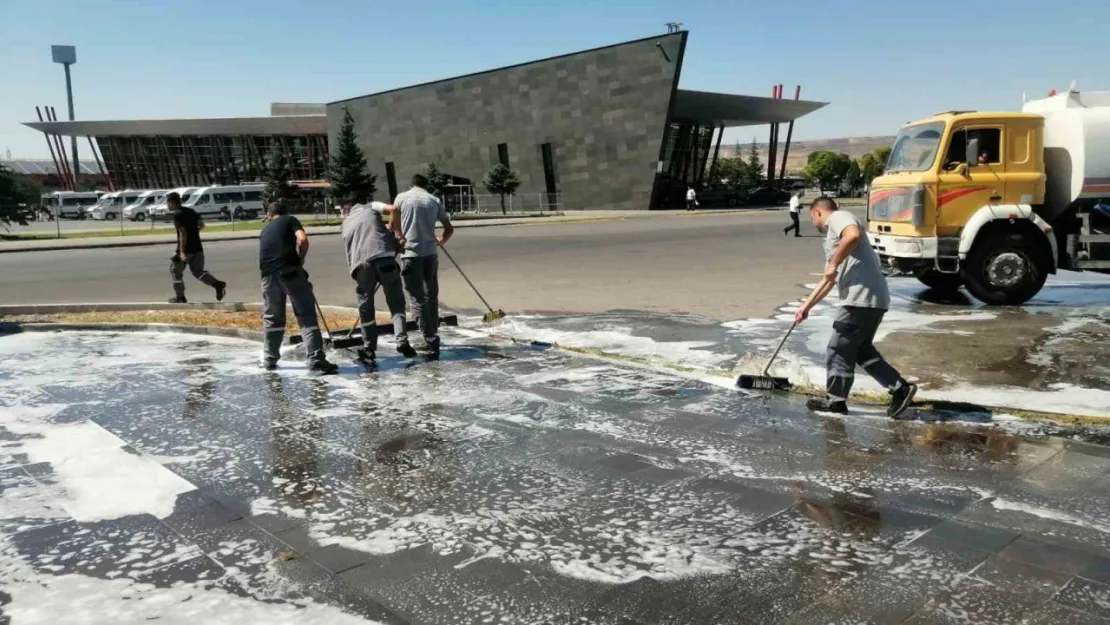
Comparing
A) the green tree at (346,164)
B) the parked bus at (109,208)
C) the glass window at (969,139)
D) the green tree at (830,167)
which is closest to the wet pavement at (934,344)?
the glass window at (969,139)

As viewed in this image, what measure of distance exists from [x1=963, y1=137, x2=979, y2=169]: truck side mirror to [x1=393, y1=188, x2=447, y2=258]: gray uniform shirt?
733cm

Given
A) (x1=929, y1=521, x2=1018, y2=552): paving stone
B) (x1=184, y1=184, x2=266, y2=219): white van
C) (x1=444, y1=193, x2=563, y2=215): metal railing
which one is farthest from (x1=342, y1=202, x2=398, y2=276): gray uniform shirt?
(x1=184, y1=184, x2=266, y2=219): white van

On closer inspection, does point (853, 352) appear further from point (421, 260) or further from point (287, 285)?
point (287, 285)

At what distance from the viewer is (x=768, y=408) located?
6.26 metres

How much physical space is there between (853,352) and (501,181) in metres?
49.4

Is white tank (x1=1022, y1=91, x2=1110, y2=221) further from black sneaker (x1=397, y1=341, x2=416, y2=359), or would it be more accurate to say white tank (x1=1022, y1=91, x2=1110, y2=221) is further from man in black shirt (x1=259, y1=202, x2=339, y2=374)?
man in black shirt (x1=259, y1=202, x2=339, y2=374)

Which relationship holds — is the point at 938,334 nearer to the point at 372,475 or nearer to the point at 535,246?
the point at 372,475

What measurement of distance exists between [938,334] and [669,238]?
17410 mm

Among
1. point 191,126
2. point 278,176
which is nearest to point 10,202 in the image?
point 278,176

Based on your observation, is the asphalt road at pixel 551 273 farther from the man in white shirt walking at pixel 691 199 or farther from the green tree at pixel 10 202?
the man in white shirt walking at pixel 691 199

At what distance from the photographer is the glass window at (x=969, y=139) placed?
37.3ft

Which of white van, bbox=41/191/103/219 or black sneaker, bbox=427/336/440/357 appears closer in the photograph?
black sneaker, bbox=427/336/440/357

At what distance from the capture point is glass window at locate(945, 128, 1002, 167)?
37.3 feet

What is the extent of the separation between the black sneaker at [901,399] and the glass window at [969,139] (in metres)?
6.73
